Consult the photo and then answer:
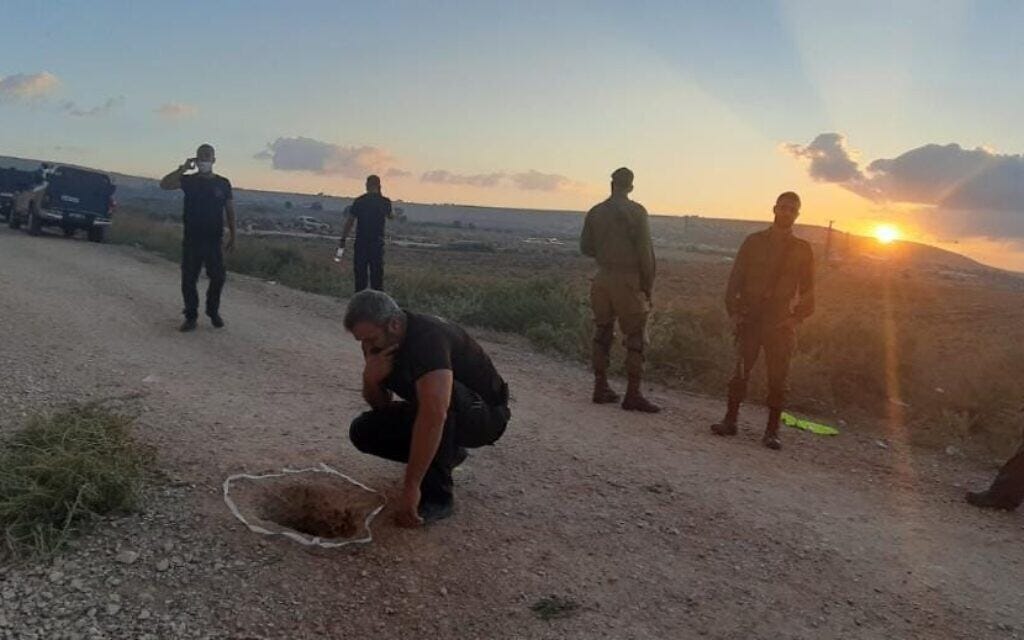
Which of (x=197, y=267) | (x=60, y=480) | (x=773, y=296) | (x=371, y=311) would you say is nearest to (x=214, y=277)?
(x=197, y=267)

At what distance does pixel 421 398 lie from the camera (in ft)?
13.0

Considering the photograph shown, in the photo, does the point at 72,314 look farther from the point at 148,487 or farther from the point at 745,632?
the point at 745,632

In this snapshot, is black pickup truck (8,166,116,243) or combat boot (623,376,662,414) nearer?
combat boot (623,376,662,414)

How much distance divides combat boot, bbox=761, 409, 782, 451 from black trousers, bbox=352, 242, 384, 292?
18.5 ft

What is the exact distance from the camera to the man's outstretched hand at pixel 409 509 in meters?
4.11

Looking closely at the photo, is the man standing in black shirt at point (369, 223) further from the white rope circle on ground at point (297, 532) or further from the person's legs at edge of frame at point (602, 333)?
the white rope circle on ground at point (297, 532)

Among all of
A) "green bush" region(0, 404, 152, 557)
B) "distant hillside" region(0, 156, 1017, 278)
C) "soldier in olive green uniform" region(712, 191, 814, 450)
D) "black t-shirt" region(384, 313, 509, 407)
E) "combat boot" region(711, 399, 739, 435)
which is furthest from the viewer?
"distant hillside" region(0, 156, 1017, 278)

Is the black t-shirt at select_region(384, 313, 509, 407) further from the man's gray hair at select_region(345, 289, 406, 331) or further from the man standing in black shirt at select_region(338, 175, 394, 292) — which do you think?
the man standing in black shirt at select_region(338, 175, 394, 292)

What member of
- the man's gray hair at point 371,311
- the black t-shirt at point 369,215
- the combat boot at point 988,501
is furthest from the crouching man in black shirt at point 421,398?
the black t-shirt at point 369,215

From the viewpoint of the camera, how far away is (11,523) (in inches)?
153

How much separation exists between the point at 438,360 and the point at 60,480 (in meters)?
1.89

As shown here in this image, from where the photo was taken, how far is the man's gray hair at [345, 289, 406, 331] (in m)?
3.90

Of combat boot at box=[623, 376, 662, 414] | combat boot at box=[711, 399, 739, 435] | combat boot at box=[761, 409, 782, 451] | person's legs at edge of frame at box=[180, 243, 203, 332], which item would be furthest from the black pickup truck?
combat boot at box=[761, 409, 782, 451]

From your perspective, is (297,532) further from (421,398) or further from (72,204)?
(72,204)
